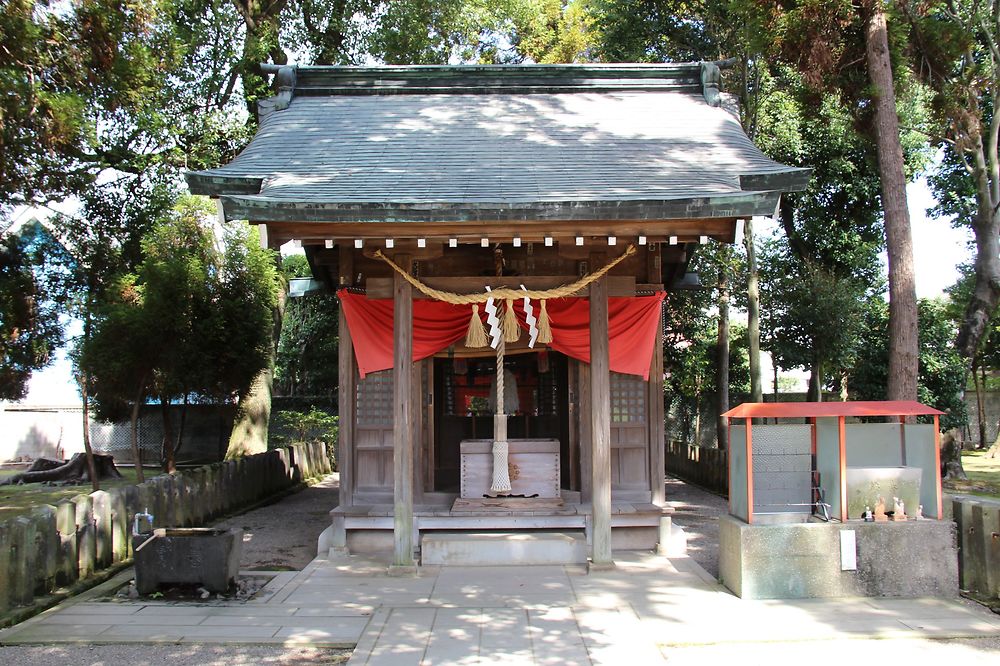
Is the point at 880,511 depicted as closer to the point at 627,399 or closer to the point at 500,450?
the point at 627,399

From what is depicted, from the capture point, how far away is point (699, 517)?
12.1 meters

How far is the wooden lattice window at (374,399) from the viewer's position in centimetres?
952

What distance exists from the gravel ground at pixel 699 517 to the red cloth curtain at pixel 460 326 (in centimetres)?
230

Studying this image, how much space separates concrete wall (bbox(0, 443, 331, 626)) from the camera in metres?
6.47

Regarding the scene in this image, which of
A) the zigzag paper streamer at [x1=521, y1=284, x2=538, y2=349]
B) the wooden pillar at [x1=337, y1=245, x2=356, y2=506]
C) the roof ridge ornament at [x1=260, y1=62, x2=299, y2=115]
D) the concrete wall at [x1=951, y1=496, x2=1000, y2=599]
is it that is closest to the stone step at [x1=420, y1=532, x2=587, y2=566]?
the wooden pillar at [x1=337, y1=245, x2=356, y2=506]

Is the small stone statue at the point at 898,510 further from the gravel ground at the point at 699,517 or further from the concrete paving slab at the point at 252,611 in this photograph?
the concrete paving slab at the point at 252,611

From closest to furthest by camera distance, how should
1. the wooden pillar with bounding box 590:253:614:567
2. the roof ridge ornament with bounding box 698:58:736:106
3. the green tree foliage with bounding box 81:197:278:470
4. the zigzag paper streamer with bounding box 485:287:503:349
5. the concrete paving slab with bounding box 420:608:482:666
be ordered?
the concrete paving slab with bounding box 420:608:482:666 < the wooden pillar with bounding box 590:253:614:567 < the zigzag paper streamer with bounding box 485:287:503:349 < the roof ridge ornament with bounding box 698:58:736:106 < the green tree foliage with bounding box 81:197:278:470

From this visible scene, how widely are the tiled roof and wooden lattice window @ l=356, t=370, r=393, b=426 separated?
2.70m

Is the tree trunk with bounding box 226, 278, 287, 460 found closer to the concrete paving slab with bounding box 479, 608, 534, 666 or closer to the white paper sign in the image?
the concrete paving slab with bounding box 479, 608, 534, 666

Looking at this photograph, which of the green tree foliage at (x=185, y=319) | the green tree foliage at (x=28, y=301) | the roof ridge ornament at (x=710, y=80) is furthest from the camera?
the green tree foliage at (x=28, y=301)

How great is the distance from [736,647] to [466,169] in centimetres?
533

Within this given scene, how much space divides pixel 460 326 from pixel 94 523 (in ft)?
14.7

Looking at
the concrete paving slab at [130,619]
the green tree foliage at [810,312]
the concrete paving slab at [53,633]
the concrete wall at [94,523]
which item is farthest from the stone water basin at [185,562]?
the green tree foliage at [810,312]

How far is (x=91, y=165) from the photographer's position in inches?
604
